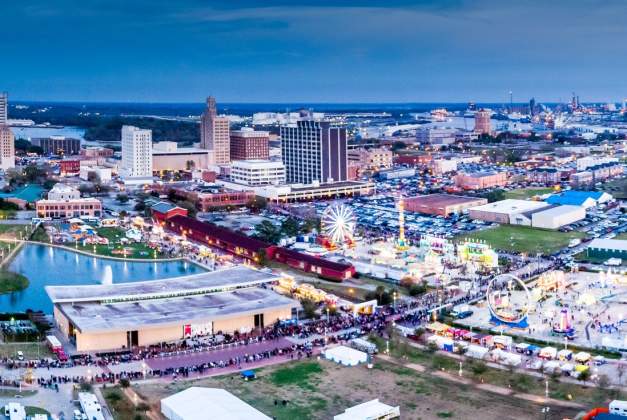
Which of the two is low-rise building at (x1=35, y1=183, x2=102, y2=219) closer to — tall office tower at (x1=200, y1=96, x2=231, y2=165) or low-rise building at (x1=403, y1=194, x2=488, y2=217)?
low-rise building at (x1=403, y1=194, x2=488, y2=217)

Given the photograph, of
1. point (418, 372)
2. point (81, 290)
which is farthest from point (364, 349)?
point (81, 290)

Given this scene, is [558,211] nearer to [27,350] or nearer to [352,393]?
[352,393]

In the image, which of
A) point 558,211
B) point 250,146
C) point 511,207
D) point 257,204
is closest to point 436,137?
point 250,146

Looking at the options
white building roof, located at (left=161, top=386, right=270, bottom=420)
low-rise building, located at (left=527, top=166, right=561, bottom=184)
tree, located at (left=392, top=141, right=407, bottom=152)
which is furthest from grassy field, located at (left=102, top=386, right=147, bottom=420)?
tree, located at (left=392, top=141, right=407, bottom=152)

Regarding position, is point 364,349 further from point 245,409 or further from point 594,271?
point 594,271

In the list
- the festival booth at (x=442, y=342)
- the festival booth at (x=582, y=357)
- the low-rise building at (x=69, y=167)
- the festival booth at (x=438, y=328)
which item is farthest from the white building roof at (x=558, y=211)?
the low-rise building at (x=69, y=167)
